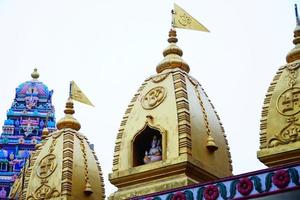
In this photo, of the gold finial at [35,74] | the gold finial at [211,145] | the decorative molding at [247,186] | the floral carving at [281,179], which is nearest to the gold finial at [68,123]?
the gold finial at [211,145]

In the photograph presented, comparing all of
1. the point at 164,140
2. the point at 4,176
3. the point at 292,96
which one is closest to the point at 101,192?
the point at 164,140

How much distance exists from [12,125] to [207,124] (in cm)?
2402

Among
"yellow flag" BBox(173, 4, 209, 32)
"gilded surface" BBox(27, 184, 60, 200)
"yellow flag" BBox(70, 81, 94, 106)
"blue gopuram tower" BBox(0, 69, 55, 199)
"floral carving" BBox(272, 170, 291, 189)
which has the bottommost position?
"floral carving" BBox(272, 170, 291, 189)

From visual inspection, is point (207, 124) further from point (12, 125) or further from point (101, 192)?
point (12, 125)

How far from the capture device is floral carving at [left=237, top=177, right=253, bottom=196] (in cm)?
1110

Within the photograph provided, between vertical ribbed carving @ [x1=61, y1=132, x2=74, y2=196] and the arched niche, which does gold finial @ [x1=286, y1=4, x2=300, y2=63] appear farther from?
vertical ribbed carving @ [x1=61, y1=132, x2=74, y2=196]

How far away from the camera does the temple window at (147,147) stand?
14.2 metres

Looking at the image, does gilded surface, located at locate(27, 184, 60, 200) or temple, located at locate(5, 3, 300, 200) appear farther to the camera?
gilded surface, located at locate(27, 184, 60, 200)

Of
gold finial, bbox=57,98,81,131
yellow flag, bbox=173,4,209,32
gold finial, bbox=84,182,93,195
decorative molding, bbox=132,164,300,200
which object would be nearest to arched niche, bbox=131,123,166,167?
gold finial, bbox=84,182,93,195

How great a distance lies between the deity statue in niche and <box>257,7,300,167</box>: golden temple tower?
244cm

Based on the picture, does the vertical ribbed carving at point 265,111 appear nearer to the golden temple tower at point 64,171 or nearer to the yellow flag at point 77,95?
the golden temple tower at point 64,171

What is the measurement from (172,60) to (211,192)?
5004mm

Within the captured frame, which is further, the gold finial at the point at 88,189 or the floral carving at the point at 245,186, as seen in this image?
the gold finial at the point at 88,189

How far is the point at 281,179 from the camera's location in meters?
10.8
